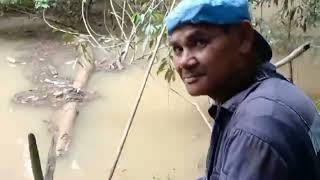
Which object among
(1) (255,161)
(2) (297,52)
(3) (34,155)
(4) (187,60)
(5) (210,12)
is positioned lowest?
(2) (297,52)

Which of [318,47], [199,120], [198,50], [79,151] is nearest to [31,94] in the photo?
[79,151]

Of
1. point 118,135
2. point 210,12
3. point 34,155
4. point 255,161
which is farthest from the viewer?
point 118,135

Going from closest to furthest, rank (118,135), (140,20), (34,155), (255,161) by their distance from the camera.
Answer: (255,161)
(34,155)
(140,20)
(118,135)

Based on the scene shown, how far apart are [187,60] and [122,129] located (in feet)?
12.9

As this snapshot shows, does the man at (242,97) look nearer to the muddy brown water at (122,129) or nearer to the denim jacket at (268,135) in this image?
the denim jacket at (268,135)

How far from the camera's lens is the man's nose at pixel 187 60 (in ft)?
3.93

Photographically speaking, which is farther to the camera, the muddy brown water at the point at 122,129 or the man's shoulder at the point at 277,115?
the muddy brown water at the point at 122,129

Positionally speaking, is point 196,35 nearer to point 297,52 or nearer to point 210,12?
point 210,12

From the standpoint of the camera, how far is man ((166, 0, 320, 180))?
1.07m

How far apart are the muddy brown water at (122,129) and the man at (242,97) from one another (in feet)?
10.5

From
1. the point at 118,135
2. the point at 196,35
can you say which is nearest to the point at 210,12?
the point at 196,35

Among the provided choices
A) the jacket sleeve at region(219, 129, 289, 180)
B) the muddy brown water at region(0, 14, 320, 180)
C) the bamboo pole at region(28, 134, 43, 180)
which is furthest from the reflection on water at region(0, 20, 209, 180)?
the jacket sleeve at region(219, 129, 289, 180)

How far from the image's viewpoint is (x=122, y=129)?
5105 millimetres

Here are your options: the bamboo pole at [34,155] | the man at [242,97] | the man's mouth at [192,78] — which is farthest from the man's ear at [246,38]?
the bamboo pole at [34,155]
